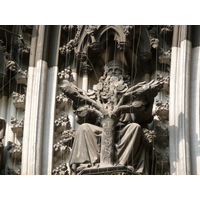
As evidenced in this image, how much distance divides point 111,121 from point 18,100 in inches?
54.7

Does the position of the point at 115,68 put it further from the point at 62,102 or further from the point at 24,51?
the point at 24,51

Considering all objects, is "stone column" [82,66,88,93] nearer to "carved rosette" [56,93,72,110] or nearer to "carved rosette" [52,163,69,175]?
"carved rosette" [56,93,72,110]

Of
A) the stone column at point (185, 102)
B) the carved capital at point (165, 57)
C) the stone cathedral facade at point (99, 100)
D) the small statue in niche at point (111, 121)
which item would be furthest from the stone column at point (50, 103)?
the stone column at point (185, 102)

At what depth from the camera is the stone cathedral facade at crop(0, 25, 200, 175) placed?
11836 mm

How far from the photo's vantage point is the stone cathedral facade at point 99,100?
38.8 feet

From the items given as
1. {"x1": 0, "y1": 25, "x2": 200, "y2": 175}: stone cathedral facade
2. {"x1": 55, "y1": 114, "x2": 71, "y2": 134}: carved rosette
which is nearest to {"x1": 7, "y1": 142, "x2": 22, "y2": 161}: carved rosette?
{"x1": 0, "y1": 25, "x2": 200, "y2": 175}: stone cathedral facade

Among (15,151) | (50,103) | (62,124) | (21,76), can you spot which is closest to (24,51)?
(21,76)

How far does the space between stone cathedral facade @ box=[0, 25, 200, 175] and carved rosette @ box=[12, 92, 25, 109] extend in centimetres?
1

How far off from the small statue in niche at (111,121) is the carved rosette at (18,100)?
76 cm

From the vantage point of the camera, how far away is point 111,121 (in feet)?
38.8

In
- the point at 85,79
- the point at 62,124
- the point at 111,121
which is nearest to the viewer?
the point at 111,121

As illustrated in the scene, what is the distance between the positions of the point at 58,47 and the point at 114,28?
30.2 inches

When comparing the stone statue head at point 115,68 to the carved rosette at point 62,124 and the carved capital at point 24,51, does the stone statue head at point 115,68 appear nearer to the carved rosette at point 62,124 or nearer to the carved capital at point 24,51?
the carved rosette at point 62,124
